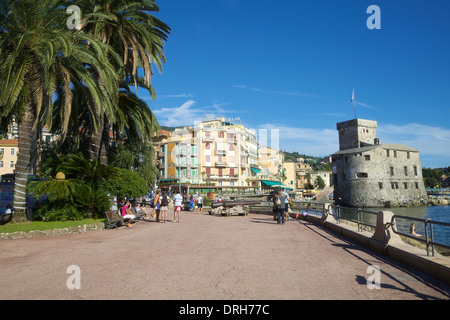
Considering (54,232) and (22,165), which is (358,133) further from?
(54,232)

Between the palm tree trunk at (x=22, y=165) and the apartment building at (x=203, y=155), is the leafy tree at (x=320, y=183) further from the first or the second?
the palm tree trunk at (x=22, y=165)

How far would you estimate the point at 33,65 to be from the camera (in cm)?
1267

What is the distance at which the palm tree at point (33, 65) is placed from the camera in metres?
11.7

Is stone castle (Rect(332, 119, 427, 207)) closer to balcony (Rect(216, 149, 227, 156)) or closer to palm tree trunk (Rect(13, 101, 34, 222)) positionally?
balcony (Rect(216, 149, 227, 156))

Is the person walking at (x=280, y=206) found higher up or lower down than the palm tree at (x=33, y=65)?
lower down

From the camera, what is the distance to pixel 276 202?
54.5ft

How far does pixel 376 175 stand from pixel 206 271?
226ft

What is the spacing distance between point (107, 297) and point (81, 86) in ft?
37.8

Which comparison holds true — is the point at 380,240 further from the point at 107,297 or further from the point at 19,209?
the point at 19,209

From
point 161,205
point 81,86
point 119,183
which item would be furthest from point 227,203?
point 81,86

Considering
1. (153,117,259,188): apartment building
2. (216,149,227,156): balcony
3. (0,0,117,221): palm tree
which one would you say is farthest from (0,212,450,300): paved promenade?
(216,149,227,156): balcony

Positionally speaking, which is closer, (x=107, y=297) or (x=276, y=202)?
(x=107, y=297)

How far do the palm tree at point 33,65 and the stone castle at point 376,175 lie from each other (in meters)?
63.9

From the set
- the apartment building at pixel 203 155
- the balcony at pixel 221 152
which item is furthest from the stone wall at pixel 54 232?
the balcony at pixel 221 152
